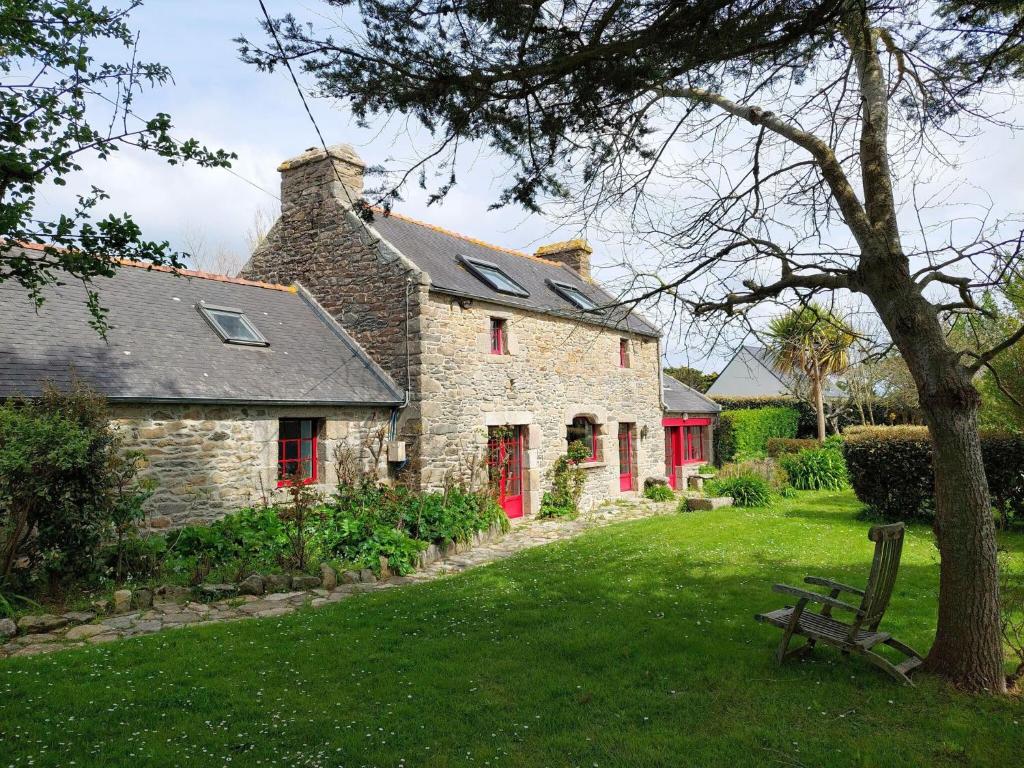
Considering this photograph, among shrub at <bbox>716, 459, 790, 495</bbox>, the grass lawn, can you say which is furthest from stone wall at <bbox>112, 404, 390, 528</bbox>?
shrub at <bbox>716, 459, 790, 495</bbox>

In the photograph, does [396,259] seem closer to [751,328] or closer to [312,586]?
[312,586]

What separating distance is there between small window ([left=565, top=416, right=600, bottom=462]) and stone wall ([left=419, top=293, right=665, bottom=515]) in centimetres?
24

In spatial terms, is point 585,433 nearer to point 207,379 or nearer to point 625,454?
point 625,454

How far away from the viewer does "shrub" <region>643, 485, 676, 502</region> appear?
16.7 meters

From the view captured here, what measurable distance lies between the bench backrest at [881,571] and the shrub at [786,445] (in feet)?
57.3

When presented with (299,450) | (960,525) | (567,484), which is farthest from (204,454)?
(960,525)

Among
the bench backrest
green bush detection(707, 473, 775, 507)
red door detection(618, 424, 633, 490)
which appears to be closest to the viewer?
the bench backrest

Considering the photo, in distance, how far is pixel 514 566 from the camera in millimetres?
8797

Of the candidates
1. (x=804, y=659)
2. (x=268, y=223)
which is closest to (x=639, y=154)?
(x=804, y=659)

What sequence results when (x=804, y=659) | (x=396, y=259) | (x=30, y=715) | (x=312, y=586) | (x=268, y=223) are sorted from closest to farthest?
(x=30, y=715) < (x=804, y=659) < (x=312, y=586) < (x=396, y=259) < (x=268, y=223)

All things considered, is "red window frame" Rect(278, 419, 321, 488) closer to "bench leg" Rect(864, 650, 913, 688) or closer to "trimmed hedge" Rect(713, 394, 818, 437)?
"bench leg" Rect(864, 650, 913, 688)

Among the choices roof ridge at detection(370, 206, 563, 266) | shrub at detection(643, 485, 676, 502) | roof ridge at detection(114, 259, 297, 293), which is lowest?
shrub at detection(643, 485, 676, 502)

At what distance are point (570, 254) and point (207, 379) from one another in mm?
13480

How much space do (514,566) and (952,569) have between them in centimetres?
559
